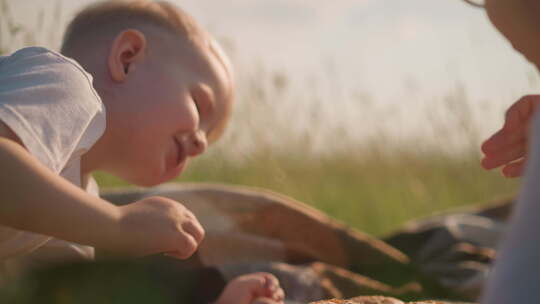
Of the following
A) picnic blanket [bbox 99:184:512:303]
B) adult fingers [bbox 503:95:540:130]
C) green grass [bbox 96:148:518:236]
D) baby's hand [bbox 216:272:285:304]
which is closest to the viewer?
adult fingers [bbox 503:95:540:130]

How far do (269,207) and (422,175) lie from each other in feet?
8.41

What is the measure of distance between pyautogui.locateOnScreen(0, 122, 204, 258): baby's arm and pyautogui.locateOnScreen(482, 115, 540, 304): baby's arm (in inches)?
22.8

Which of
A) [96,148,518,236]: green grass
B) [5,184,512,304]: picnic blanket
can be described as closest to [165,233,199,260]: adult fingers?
[5,184,512,304]: picnic blanket

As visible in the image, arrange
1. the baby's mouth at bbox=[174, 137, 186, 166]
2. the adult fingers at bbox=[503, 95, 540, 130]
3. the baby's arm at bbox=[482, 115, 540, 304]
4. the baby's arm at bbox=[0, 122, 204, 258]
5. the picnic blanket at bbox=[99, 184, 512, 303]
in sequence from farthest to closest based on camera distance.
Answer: the picnic blanket at bbox=[99, 184, 512, 303]
the baby's mouth at bbox=[174, 137, 186, 166]
the adult fingers at bbox=[503, 95, 540, 130]
the baby's arm at bbox=[0, 122, 204, 258]
the baby's arm at bbox=[482, 115, 540, 304]

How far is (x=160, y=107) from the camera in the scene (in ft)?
5.81

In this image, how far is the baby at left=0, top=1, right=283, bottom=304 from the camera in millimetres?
1180

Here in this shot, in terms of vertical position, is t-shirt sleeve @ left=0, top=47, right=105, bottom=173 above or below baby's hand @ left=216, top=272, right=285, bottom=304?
above

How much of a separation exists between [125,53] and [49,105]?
19.7 inches

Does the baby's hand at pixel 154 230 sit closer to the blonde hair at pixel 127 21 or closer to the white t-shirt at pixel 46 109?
the white t-shirt at pixel 46 109

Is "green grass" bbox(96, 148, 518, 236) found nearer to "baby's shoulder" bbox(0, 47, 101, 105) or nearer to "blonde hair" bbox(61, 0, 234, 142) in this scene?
"blonde hair" bbox(61, 0, 234, 142)

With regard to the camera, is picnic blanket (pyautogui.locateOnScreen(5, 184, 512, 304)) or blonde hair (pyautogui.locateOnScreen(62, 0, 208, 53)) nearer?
blonde hair (pyautogui.locateOnScreen(62, 0, 208, 53))

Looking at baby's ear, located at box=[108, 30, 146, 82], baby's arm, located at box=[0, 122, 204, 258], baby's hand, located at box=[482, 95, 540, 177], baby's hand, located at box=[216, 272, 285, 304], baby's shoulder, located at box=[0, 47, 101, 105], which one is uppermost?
A: baby's hand, located at box=[482, 95, 540, 177]

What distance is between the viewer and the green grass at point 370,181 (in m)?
4.16

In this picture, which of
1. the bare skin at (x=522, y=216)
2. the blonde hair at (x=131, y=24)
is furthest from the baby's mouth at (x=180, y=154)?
the bare skin at (x=522, y=216)
